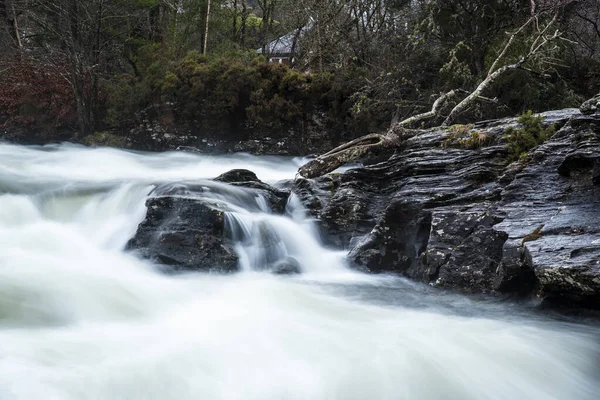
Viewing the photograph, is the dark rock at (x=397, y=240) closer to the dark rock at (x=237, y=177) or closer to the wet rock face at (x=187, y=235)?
the wet rock face at (x=187, y=235)

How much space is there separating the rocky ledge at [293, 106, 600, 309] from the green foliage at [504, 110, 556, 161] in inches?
5.5

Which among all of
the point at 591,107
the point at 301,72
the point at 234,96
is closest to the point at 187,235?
the point at 591,107

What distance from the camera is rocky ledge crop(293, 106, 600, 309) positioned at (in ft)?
16.4

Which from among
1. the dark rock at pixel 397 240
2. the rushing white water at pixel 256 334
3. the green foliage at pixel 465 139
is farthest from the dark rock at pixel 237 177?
the green foliage at pixel 465 139

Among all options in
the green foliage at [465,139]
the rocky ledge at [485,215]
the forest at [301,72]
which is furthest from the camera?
the forest at [301,72]

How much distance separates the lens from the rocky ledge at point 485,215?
4988 millimetres

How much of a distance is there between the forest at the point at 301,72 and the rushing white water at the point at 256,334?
6.92m

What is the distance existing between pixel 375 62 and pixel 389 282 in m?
9.96

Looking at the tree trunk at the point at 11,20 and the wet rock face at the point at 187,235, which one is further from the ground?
the tree trunk at the point at 11,20

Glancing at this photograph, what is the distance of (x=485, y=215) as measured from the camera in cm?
615

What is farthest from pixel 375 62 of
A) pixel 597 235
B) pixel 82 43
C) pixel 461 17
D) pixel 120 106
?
pixel 597 235

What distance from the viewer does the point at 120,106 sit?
1625cm

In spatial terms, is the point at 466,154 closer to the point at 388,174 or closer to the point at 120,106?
the point at 388,174

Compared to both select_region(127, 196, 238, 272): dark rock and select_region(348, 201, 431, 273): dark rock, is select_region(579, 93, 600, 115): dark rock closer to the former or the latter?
select_region(348, 201, 431, 273): dark rock
